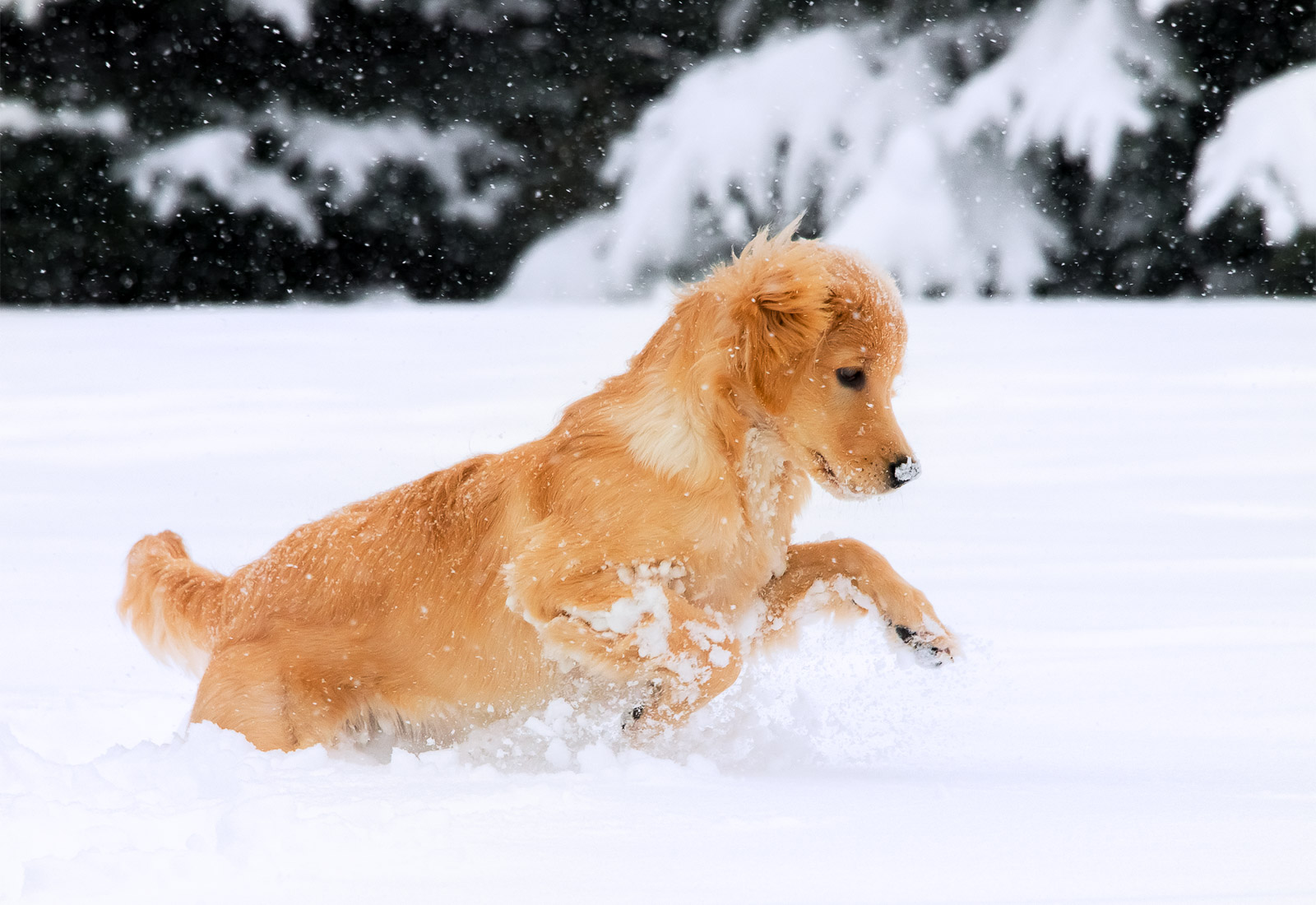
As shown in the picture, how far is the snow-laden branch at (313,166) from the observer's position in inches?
545

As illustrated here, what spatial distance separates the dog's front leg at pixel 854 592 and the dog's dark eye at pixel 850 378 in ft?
1.56

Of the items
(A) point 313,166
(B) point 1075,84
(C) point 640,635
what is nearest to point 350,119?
(A) point 313,166

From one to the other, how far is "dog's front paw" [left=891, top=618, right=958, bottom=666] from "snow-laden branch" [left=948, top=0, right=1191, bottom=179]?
9579 mm

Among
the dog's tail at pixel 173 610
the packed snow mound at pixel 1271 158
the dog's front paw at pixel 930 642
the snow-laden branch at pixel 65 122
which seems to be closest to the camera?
the dog's front paw at pixel 930 642

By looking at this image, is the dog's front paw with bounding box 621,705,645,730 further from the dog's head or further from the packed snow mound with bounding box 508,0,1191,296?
the packed snow mound with bounding box 508,0,1191,296

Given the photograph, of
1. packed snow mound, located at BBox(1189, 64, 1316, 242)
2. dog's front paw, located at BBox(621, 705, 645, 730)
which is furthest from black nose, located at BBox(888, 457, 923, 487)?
packed snow mound, located at BBox(1189, 64, 1316, 242)

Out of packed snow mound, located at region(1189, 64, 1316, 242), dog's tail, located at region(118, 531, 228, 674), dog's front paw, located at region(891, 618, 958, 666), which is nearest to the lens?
dog's front paw, located at region(891, 618, 958, 666)

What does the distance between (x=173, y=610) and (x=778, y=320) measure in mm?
1652

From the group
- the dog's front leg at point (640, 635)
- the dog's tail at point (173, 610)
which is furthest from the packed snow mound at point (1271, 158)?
the dog's tail at point (173, 610)

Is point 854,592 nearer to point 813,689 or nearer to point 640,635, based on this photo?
point 813,689

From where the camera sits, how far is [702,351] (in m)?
3.17

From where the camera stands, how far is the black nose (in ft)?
9.83

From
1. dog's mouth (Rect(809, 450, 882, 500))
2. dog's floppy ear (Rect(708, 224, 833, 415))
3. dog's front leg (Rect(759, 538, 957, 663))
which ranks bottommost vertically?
dog's front leg (Rect(759, 538, 957, 663))

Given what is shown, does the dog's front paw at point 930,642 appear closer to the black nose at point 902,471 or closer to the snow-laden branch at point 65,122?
the black nose at point 902,471
